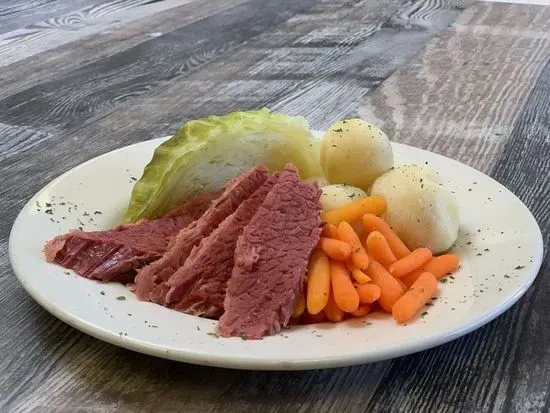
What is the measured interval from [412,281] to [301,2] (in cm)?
264

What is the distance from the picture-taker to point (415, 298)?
1.09 m

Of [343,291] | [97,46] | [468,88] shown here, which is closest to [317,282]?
[343,291]

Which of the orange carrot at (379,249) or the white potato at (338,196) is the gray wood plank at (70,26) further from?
the orange carrot at (379,249)

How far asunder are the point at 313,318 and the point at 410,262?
0.59 ft

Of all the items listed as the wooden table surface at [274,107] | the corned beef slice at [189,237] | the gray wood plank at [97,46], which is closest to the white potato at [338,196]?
the corned beef slice at [189,237]

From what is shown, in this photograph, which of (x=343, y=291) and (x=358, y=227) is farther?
(x=358, y=227)

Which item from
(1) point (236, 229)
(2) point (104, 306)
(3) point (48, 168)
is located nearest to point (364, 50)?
(3) point (48, 168)

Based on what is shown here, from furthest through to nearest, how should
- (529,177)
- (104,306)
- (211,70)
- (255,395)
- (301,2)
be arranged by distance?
(301,2)
(211,70)
(529,177)
(104,306)
(255,395)

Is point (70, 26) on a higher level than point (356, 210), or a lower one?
lower

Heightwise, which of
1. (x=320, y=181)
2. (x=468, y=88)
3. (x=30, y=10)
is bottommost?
(x=468, y=88)

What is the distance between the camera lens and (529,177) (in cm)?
175

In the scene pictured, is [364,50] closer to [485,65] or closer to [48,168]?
[485,65]

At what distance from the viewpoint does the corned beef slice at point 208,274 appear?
1114 millimetres

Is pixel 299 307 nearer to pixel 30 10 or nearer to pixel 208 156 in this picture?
pixel 208 156
